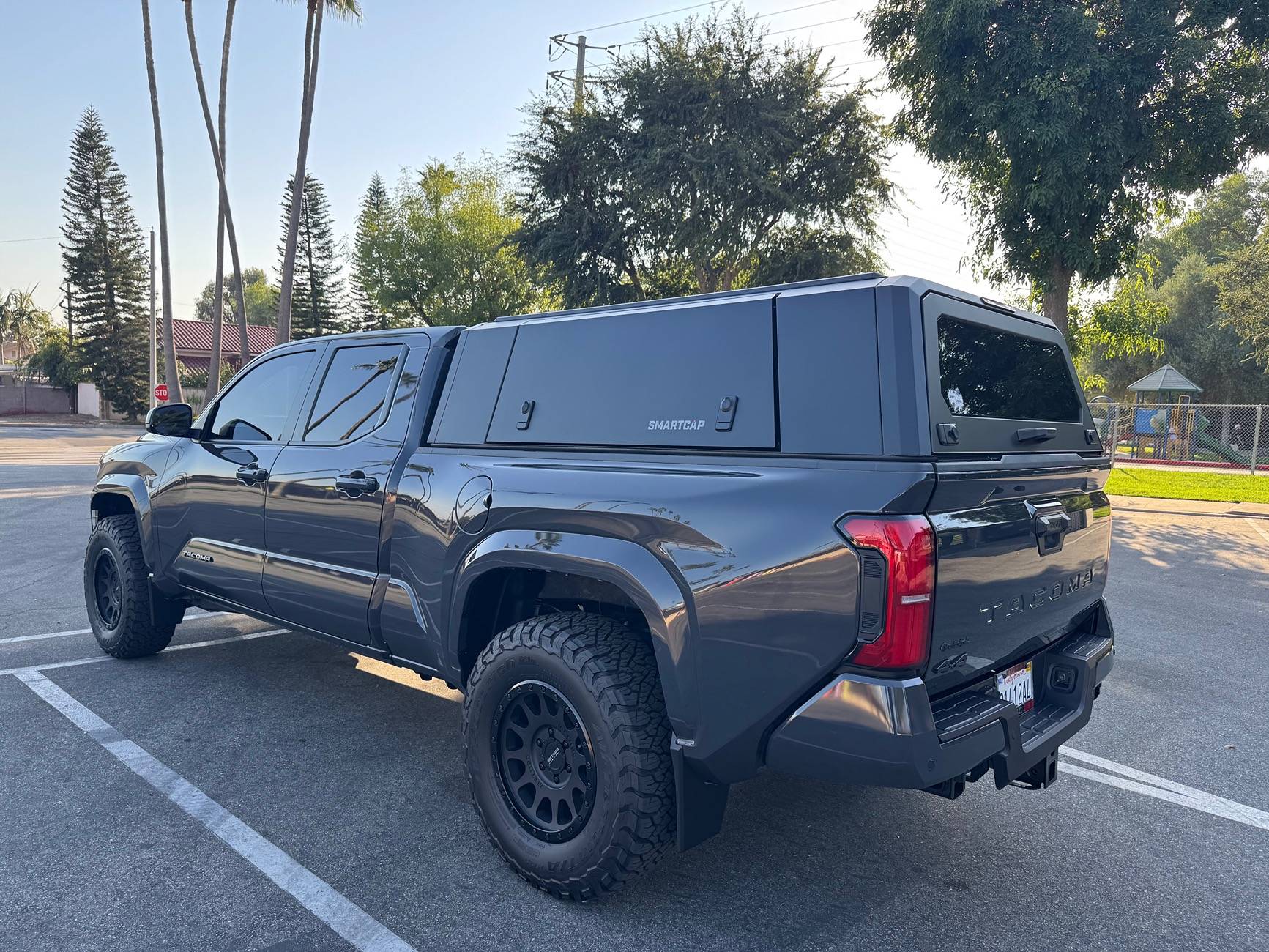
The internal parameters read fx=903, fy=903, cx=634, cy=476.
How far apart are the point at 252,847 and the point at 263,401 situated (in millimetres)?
2404

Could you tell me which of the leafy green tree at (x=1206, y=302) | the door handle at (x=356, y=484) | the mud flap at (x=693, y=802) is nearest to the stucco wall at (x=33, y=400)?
the leafy green tree at (x=1206, y=302)

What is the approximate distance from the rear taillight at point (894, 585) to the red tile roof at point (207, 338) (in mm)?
58212

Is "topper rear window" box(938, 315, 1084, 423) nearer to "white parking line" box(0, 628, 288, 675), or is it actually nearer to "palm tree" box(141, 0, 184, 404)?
"white parking line" box(0, 628, 288, 675)

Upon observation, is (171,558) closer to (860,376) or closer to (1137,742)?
(860,376)

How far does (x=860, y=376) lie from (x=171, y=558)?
13.5 ft

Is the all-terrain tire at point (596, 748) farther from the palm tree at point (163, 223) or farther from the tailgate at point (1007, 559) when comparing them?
the palm tree at point (163, 223)

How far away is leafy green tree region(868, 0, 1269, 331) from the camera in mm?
13609

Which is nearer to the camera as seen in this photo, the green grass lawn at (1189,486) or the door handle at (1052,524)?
the door handle at (1052,524)

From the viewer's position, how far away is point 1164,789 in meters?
3.89

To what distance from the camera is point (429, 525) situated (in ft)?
11.4

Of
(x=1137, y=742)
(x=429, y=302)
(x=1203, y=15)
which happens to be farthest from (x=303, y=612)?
(x=429, y=302)

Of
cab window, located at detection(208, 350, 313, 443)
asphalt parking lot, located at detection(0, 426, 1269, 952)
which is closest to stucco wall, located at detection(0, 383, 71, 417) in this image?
asphalt parking lot, located at detection(0, 426, 1269, 952)

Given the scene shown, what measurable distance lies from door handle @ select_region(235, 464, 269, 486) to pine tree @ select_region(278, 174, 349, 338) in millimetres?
50215

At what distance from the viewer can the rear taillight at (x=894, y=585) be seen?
2.27m
